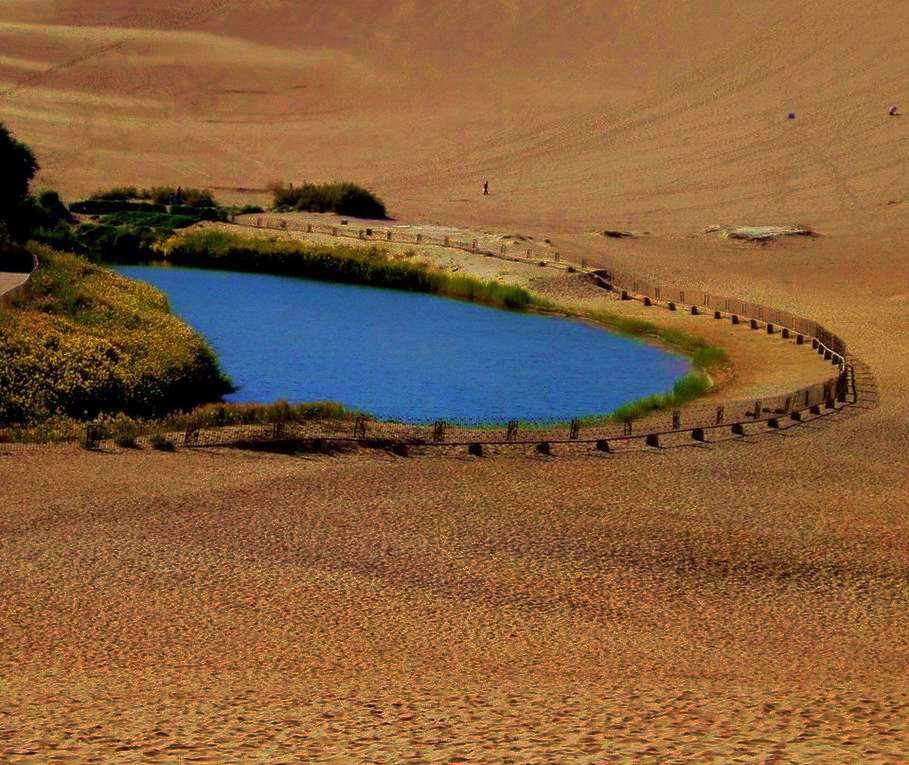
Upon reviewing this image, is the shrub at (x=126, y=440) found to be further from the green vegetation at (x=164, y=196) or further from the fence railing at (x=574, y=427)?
the green vegetation at (x=164, y=196)

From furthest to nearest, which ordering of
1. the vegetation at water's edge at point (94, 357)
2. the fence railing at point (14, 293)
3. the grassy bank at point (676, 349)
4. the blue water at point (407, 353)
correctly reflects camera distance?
the blue water at point (407, 353) → the fence railing at point (14, 293) → the grassy bank at point (676, 349) → the vegetation at water's edge at point (94, 357)

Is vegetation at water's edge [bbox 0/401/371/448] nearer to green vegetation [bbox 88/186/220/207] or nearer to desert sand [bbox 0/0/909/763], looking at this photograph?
desert sand [bbox 0/0/909/763]

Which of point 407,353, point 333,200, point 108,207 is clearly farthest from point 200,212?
point 407,353

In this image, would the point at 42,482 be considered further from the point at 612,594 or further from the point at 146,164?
the point at 146,164

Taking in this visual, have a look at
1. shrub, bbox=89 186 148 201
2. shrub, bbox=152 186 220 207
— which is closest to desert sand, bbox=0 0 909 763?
shrub, bbox=152 186 220 207

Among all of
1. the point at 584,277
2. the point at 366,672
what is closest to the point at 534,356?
the point at 584,277

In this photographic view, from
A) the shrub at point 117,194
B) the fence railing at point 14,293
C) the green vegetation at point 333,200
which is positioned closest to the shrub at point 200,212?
the green vegetation at point 333,200
